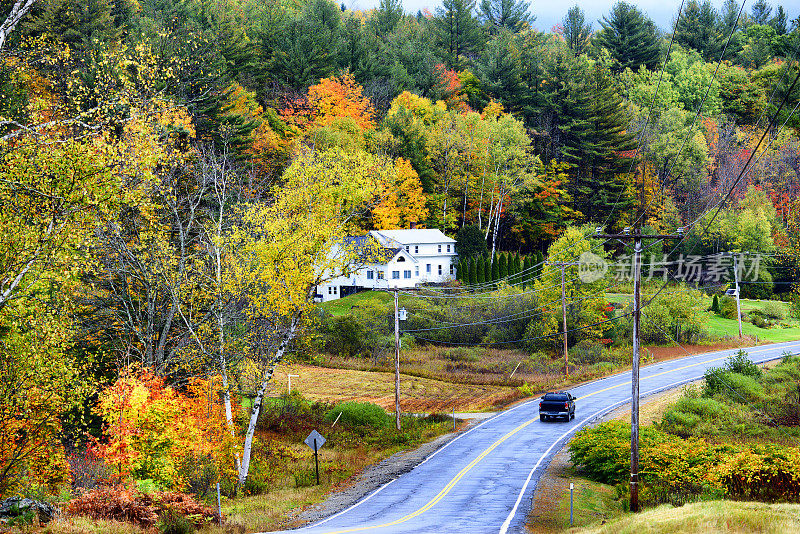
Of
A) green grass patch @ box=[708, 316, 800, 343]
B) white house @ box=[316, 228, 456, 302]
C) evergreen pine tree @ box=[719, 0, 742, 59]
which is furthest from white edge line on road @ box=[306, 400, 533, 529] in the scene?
evergreen pine tree @ box=[719, 0, 742, 59]

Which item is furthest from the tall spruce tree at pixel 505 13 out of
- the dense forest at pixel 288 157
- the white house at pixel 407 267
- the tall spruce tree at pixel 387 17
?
the white house at pixel 407 267

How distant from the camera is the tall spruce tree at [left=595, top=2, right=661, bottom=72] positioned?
114938 mm

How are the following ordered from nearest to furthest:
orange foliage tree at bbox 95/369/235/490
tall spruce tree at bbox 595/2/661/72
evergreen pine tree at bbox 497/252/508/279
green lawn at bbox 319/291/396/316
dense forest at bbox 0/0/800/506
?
1. dense forest at bbox 0/0/800/506
2. orange foliage tree at bbox 95/369/235/490
3. green lawn at bbox 319/291/396/316
4. evergreen pine tree at bbox 497/252/508/279
5. tall spruce tree at bbox 595/2/661/72

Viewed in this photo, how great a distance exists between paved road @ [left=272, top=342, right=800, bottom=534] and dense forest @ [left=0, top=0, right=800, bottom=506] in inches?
268

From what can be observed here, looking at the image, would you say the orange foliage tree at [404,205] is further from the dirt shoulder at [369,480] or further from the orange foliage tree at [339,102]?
the dirt shoulder at [369,480]

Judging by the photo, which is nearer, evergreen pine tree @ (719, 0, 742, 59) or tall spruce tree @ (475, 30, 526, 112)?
tall spruce tree @ (475, 30, 526, 112)

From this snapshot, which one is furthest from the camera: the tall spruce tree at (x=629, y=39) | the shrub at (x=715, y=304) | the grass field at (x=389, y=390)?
the tall spruce tree at (x=629, y=39)

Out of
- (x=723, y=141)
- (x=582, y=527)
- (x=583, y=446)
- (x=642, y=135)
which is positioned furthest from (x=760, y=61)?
(x=582, y=527)

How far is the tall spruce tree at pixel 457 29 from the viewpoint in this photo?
117 meters

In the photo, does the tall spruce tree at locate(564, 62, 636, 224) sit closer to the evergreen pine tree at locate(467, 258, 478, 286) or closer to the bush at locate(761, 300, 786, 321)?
the evergreen pine tree at locate(467, 258, 478, 286)

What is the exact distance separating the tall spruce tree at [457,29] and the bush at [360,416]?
85.9 metres

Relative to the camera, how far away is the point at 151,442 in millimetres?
22344

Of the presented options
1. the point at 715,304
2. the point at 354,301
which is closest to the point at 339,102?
the point at 354,301

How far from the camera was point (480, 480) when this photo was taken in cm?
2909
